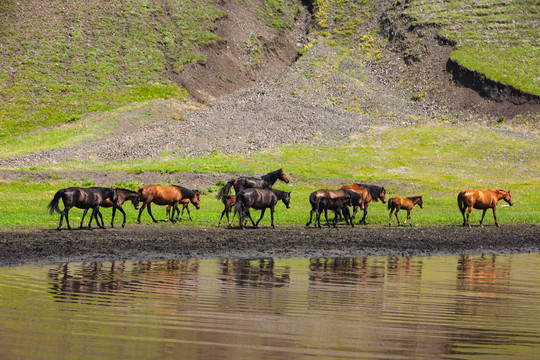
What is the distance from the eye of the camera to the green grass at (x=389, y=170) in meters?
38.6

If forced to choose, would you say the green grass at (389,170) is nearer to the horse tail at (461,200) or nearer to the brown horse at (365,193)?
the brown horse at (365,193)

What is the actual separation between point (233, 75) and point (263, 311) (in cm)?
9849

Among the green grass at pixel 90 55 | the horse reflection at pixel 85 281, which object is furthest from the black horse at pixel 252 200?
the green grass at pixel 90 55

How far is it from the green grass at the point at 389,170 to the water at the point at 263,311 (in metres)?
13.0

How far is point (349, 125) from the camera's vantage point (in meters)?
82.2

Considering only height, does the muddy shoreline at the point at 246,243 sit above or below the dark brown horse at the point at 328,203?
below

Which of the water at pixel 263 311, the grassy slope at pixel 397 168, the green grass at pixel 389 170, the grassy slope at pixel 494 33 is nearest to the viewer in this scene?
the water at pixel 263 311

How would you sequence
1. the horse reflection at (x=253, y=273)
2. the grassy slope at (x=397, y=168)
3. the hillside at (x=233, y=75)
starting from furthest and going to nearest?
the hillside at (x=233, y=75), the grassy slope at (x=397, y=168), the horse reflection at (x=253, y=273)

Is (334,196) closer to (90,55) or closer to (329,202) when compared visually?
(329,202)

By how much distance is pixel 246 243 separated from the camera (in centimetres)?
2669

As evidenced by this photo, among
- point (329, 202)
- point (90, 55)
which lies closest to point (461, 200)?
point (329, 202)

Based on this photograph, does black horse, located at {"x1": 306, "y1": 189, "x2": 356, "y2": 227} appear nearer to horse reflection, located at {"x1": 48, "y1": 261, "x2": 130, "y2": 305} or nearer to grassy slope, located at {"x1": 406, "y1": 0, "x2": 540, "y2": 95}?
horse reflection, located at {"x1": 48, "y1": 261, "x2": 130, "y2": 305}

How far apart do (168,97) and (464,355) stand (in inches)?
3421

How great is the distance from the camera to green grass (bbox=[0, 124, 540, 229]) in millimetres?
38562
